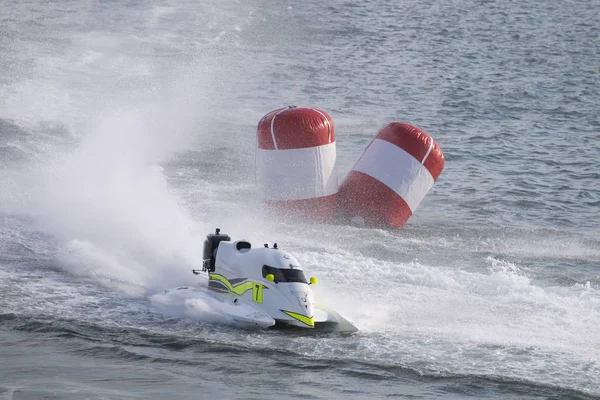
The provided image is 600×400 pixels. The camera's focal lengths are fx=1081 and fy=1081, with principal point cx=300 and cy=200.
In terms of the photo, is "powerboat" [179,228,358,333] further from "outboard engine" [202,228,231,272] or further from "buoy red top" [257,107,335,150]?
"buoy red top" [257,107,335,150]

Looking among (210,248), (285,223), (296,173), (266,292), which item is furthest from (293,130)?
(266,292)

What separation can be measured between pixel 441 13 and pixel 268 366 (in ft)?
89.6

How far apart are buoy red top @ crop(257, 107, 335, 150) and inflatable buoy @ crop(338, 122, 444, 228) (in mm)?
860

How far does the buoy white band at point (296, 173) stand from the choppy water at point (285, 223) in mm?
595

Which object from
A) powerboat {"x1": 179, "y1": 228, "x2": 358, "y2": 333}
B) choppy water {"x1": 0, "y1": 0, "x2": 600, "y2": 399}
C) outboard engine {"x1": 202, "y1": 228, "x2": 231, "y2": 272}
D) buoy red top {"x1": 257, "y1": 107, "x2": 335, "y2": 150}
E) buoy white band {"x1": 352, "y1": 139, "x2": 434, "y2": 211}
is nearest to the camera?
choppy water {"x1": 0, "y1": 0, "x2": 600, "y2": 399}

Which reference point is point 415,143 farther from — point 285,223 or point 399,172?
point 285,223

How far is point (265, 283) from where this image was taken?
13227 millimetres

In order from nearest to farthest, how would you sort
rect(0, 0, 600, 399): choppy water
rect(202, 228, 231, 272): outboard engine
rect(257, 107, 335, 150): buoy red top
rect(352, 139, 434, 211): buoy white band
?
rect(0, 0, 600, 399): choppy water < rect(202, 228, 231, 272): outboard engine < rect(257, 107, 335, 150): buoy red top < rect(352, 139, 434, 211): buoy white band

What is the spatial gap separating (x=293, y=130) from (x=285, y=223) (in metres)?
1.50

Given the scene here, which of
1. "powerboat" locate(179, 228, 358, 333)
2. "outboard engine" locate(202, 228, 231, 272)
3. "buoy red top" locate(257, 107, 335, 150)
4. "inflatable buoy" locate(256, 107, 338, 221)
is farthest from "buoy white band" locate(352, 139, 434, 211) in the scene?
"powerboat" locate(179, 228, 358, 333)

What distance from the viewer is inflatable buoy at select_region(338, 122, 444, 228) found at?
16828mm

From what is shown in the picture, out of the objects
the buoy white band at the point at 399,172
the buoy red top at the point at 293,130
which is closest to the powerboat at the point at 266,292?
the buoy red top at the point at 293,130

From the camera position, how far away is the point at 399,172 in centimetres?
1681

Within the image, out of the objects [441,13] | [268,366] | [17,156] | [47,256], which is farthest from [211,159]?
[441,13]
